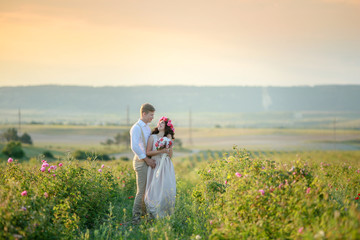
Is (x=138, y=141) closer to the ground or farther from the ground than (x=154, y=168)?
farther from the ground

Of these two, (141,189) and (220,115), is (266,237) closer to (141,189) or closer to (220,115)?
(141,189)

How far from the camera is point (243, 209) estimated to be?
16.0ft

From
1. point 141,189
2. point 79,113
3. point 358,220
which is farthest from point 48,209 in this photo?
point 79,113

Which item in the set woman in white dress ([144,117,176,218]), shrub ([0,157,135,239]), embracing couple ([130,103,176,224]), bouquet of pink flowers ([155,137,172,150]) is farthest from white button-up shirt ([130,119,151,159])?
shrub ([0,157,135,239])

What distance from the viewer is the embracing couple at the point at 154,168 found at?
639 cm

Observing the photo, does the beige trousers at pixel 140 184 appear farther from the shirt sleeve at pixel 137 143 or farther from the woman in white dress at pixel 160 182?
the shirt sleeve at pixel 137 143

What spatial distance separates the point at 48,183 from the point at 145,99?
440 feet

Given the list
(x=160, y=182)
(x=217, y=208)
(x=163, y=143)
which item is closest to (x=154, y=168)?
(x=160, y=182)

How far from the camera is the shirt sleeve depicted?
20.7ft

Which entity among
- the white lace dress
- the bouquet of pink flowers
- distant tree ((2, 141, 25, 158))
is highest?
the bouquet of pink flowers

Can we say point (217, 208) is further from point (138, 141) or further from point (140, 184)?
point (138, 141)

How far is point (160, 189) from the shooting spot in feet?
21.5

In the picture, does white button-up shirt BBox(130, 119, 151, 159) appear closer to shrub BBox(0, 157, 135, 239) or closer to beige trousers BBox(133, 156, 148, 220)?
beige trousers BBox(133, 156, 148, 220)

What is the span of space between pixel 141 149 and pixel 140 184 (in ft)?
2.30
